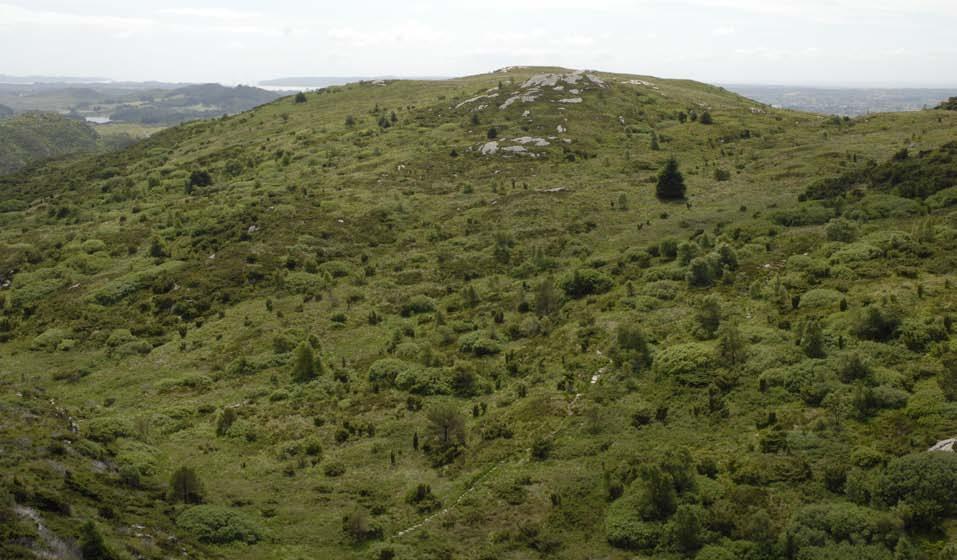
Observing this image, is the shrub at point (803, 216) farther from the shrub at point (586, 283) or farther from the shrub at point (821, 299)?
the shrub at point (586, 283)

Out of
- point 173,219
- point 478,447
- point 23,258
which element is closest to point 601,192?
point 478,447

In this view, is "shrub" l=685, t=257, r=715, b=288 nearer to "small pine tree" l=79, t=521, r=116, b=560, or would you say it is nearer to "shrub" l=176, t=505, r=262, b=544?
"shrub" l=176, t=505, r=262, b=544

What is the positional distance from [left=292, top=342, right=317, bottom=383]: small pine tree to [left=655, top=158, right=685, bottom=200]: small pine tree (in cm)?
4071

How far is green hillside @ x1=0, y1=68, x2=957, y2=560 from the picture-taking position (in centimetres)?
2084

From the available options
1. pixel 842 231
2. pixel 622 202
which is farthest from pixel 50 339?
pixel 842 231

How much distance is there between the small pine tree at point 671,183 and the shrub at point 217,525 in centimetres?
5082

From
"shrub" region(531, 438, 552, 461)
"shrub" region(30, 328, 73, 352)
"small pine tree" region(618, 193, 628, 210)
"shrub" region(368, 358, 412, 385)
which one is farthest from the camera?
"small pine tree" region(618, 193, 628, 210)

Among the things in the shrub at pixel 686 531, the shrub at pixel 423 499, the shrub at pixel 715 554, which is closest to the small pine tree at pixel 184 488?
the shrub at pixel 423 499

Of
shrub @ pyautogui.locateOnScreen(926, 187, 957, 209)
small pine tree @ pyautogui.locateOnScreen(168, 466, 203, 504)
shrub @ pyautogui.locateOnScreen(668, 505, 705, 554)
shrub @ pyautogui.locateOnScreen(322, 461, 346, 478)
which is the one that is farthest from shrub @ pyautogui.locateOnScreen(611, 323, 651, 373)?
shrub @ pyautogui.locateOnScreen(926, 187, 957, 209)

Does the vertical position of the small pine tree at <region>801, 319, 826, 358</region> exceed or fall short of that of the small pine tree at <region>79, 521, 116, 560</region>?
it exceeds it

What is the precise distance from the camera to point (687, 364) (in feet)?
96.4

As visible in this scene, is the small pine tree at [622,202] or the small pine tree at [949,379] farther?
the small pine tree at [622,202]

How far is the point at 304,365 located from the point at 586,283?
20.3 metres

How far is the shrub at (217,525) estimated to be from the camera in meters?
22.2
